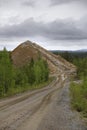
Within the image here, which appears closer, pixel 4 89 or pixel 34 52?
pixel 4 89

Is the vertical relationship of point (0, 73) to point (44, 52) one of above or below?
below

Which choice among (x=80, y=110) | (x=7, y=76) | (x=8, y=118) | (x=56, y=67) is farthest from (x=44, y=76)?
(x=8, y=118)

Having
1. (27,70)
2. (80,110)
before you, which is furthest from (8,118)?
(27,70)

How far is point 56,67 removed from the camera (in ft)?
584

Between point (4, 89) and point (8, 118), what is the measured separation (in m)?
36.6

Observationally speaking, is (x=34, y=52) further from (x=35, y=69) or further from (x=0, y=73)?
(x=0, y=73)

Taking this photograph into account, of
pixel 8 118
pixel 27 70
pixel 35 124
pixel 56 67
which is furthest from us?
pixel 56 67

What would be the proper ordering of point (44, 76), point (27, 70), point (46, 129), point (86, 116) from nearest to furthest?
point (46, 129) → point (86, 116) → point (27, 70) → point (44, 76)

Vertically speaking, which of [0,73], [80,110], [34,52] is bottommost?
[80,110]

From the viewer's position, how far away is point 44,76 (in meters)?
110

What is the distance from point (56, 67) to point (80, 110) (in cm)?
14856

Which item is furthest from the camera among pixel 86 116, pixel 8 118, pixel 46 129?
pixel 86 116

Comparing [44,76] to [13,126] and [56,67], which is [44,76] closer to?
[56,67]

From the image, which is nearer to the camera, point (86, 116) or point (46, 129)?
point (46, 129)
